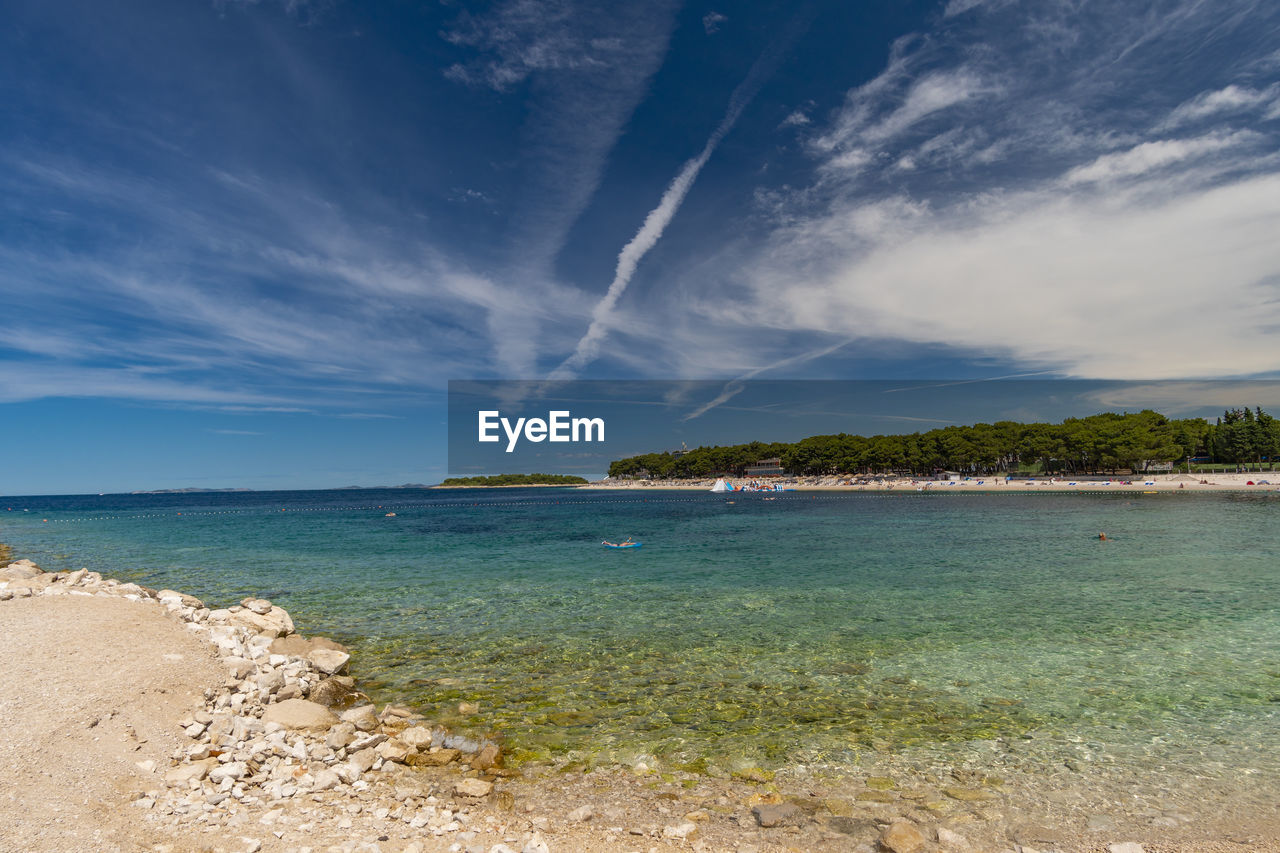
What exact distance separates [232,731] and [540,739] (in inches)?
193

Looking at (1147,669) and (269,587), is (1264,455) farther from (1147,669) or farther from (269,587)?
(269,587)

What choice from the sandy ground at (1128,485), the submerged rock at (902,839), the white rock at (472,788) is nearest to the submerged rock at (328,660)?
the white rock at (472,788)

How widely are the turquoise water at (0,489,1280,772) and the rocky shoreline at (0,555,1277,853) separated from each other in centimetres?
99

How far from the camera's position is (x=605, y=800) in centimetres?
830

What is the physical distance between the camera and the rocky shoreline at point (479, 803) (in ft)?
23.1

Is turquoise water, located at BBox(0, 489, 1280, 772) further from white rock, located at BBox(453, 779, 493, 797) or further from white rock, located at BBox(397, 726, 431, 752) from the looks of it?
white rock, located at BBox(453, 779, 493, 797)

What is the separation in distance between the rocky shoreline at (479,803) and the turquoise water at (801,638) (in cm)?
99

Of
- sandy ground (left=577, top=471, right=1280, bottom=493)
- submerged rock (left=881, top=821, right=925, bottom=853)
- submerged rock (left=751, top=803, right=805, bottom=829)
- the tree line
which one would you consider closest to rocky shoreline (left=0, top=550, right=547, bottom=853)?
submerged rock (left=751, top=803, right=805, bottom=829)

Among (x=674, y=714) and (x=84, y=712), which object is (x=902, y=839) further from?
(x=84, y=712)

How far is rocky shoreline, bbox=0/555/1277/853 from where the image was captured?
7039 mm

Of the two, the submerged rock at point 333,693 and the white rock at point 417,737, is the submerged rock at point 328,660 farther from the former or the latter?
the white rock at point 417,737

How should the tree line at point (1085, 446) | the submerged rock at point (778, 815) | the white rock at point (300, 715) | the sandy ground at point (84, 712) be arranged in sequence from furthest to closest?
the tree line at point (1085, 446)
the white rock at point (300, 715)
the submerged rock at point (778, 815)
the sandy ground at point (84, 712)

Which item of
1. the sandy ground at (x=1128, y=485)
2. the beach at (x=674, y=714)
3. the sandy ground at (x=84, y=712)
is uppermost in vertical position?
the sandy ground at (x=84, y=712)

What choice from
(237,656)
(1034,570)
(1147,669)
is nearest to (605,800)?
(237,656)
